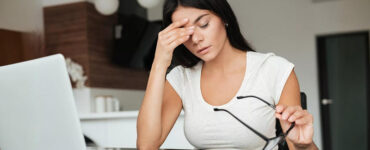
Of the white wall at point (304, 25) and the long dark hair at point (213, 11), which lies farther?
the white wall at point (304, 25)

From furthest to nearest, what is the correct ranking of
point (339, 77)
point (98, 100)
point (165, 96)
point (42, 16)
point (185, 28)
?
1. point (339, 77)
2. point (42, 16)
3. point (98, 100)
4. point (165, 96)
5. point (185, 28)

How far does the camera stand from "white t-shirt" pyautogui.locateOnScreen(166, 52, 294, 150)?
1.19 metres

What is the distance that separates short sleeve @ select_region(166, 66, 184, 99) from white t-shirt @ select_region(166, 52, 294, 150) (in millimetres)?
62

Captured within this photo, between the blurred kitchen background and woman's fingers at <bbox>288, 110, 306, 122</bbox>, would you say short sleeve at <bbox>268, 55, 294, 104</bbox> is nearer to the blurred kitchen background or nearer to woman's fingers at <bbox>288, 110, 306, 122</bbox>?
woman's fingers at <bbox>288, 110, 306, 122</bbox>

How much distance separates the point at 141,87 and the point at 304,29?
209 cm

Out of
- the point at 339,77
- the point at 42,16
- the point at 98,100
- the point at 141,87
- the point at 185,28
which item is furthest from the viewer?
the point at 339,77

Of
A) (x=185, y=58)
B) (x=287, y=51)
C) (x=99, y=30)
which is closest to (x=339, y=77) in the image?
(x=287, y=51)

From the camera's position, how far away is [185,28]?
116 cm

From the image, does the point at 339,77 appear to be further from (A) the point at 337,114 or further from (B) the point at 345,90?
(A) the point at 337,114

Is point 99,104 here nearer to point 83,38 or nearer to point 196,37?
point 83,38

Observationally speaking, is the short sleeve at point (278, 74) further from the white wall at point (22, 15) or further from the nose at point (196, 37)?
A: the white wall at point (22, 15)

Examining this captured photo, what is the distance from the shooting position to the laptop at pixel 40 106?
0.70 meters

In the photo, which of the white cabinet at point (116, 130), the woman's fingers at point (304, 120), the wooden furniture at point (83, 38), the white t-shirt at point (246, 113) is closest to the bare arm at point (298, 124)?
the woman's fingers at point (304, 120)

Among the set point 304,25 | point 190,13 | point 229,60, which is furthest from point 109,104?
point 304,25
